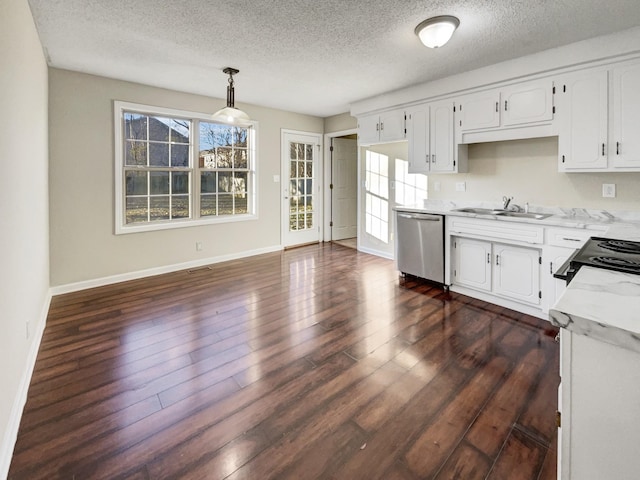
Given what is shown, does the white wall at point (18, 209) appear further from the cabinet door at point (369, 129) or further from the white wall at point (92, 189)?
the cabinet door at point (369, 129)

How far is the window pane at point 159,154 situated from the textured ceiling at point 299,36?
79 centimetres

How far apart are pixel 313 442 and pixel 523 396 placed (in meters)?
1.27

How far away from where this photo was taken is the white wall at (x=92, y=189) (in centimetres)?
383

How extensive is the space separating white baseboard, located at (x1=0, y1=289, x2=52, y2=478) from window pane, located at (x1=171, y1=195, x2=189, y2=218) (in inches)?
90.5

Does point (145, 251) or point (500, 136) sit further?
point (145, 251)

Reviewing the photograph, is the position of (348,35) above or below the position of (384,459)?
above

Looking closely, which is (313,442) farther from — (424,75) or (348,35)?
(424,75)

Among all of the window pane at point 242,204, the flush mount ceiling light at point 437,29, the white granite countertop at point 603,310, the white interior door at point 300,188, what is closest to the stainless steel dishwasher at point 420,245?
the flush mount ceiling light at point 437,29

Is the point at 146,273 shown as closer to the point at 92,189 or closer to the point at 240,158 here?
the point at 92,189

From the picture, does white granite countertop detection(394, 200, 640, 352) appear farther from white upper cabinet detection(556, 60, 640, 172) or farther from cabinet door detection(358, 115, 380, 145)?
cabinet door detection(358, 115, 380, 145)

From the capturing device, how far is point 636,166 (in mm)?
2807

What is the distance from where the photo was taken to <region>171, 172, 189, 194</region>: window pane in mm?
4824

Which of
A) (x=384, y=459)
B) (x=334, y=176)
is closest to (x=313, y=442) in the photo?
(x=384, y=459)

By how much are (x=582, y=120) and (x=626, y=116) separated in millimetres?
295
